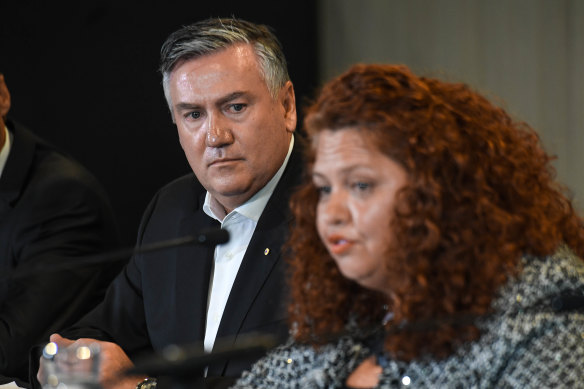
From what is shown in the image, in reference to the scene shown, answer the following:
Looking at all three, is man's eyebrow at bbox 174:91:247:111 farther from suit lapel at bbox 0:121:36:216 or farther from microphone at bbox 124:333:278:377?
microphone at bbox 124:333:278:377

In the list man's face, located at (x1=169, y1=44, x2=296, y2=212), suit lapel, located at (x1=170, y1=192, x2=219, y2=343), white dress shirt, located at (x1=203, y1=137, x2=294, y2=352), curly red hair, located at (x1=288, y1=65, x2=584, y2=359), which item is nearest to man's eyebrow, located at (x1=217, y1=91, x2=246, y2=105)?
man's face, located at (x1=169, y1=44, x2=296, y2=212)

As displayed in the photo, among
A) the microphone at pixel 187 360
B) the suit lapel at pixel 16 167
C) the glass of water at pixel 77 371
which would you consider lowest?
the suit lapel at pixel 16 167

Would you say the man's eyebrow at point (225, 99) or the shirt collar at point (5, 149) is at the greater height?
the man's eyebrow at point (225, 99)

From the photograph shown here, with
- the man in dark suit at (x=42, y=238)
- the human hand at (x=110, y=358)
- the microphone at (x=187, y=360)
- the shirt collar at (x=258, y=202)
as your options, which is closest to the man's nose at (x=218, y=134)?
the shirt collar at (x=258, y=202)

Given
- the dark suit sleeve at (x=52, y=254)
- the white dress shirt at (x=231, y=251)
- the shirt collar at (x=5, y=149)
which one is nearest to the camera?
the white dress shirt at (x=231, y=251)

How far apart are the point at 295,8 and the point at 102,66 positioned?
95cm

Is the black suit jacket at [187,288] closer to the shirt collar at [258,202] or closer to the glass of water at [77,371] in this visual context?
the shirt collar at [258,202]

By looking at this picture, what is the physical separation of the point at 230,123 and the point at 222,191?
0.60 feet

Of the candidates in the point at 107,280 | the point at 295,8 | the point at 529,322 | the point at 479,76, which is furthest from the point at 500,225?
the point at 295,8

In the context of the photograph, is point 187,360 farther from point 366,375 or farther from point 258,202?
point 258,202

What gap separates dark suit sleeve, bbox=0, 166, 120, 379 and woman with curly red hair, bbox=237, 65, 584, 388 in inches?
63.5

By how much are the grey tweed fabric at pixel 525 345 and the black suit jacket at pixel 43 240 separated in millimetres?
1765

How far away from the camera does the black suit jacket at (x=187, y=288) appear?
233cm

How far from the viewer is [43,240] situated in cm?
318
